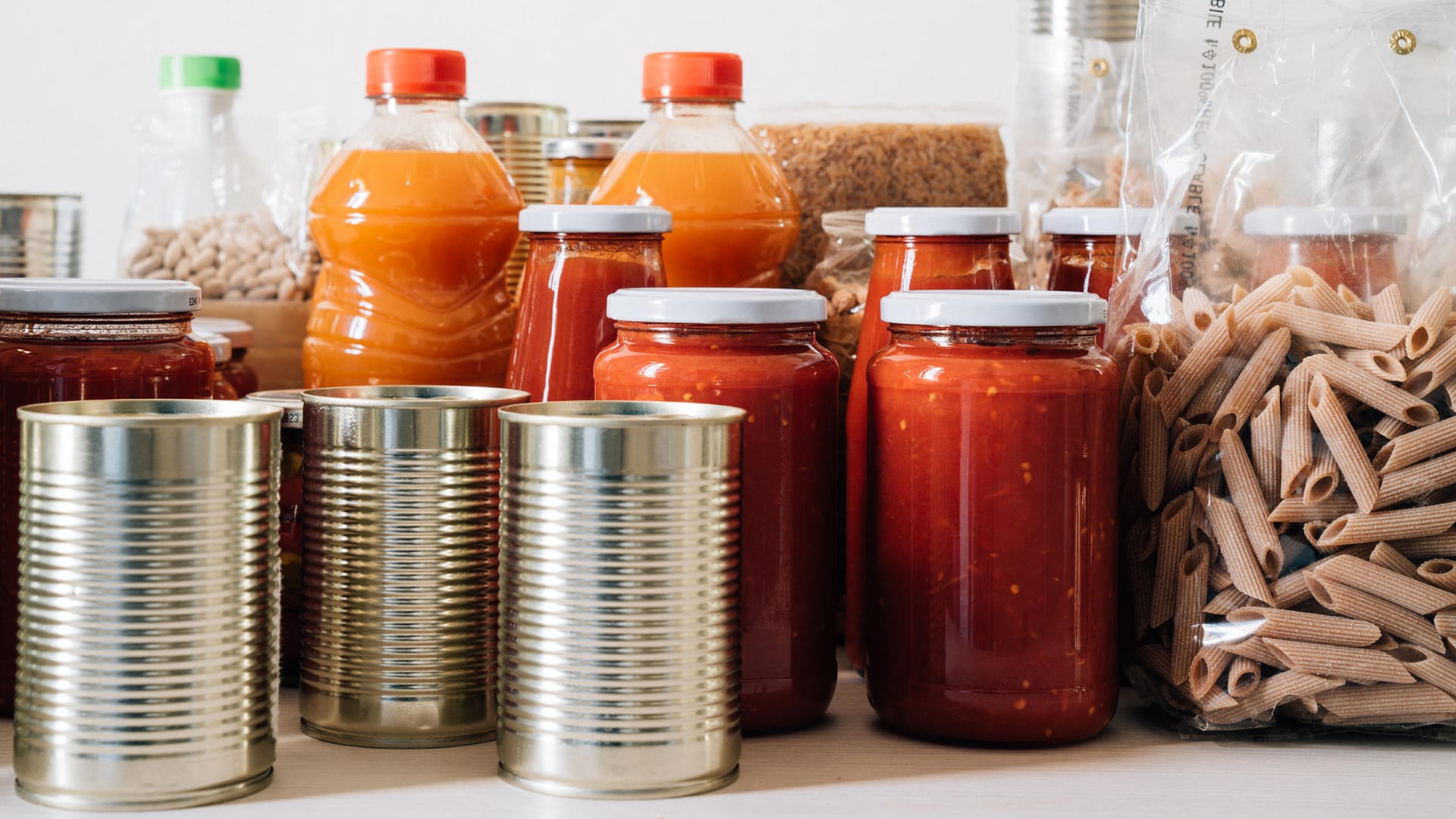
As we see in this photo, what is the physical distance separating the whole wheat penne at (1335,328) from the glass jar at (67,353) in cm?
64

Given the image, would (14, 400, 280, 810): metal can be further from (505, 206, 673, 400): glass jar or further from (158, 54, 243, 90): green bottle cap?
(158, 54, 243, 90): green bottle cap

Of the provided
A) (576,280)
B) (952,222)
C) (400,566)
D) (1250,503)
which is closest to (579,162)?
(576,280)

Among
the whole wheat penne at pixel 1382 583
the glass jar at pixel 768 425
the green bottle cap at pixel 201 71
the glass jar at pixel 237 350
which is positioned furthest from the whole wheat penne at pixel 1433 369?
the green bottle cap at pixel 201 71

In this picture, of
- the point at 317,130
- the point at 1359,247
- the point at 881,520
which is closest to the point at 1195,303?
the point at 1359,247

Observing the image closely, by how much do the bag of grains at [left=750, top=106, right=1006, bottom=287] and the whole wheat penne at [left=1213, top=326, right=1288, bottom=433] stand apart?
0.41 metres

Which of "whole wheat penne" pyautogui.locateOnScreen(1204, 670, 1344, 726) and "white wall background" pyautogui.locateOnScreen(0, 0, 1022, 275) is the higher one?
"white wall background" pyautogui.locateOnScreen(0, 0, 1022, 275)

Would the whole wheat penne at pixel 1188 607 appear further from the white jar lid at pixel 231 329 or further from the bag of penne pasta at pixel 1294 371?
the white jar lid at pixel 231 329

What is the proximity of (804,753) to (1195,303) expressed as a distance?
364 mm

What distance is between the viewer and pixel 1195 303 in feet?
3.05

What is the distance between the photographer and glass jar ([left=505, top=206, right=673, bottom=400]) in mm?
958

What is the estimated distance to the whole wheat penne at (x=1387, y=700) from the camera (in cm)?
85

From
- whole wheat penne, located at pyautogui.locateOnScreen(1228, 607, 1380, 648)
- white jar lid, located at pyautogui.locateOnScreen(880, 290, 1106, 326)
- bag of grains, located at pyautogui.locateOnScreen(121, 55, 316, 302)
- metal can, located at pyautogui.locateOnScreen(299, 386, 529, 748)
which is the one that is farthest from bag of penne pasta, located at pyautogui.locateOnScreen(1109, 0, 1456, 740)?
bag of grains, located at pyautogui.locateOnScreen(121, 55, 316, 302)

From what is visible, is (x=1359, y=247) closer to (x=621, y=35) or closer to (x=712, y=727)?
(x=712, y=727)

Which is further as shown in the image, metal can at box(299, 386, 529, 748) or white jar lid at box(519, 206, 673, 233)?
white jar lid at box(519, 206, 673, 233)
